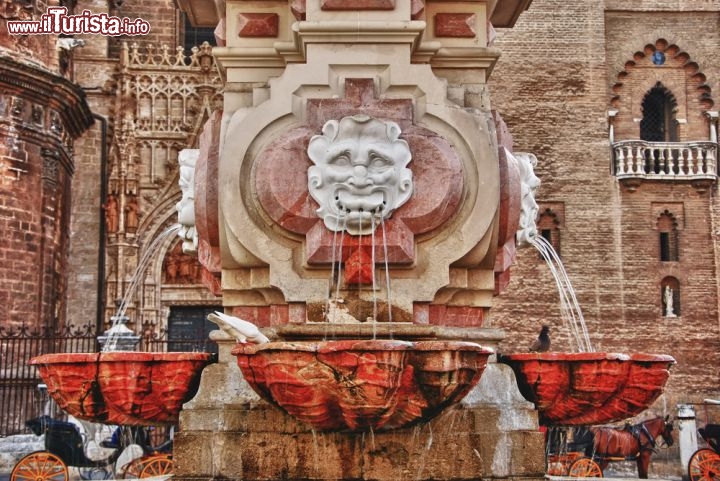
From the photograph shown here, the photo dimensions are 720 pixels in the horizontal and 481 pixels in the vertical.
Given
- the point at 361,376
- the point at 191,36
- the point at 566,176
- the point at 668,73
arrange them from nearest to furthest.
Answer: the point at 361,376, the point at 566,176, the point at 668,73, the point at 191,36

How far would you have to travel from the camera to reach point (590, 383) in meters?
5.06

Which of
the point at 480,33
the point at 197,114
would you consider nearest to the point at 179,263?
the point at 197,114

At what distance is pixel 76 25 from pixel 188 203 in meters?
17.2

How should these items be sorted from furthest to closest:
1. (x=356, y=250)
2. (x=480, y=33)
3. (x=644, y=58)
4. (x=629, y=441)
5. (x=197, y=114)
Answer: (x=644, y=58) < (x=197, y=114) < (x=629, y=441) < (x=480, y=33) < (x=356, y=250)

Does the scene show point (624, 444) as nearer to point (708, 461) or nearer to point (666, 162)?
point (708, 461)

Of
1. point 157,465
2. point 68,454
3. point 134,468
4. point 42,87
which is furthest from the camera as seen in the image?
point 42,87

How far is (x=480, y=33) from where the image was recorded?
5.62m

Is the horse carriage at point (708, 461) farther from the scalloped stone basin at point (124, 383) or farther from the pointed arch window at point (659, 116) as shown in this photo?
the pointed arch window at point (659, 116)

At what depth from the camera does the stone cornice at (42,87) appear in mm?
18422

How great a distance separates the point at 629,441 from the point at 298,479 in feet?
34.2

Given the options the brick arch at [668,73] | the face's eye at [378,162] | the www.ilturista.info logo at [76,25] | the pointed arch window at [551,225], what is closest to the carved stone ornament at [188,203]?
the face's eye at [378,162]

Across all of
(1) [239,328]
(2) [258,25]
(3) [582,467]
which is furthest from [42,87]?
(1) [239,328]

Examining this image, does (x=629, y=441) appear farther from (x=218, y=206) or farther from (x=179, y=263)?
(x=179, y=263)

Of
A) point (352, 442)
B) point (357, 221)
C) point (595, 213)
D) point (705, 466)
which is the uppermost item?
point (595, 213)
